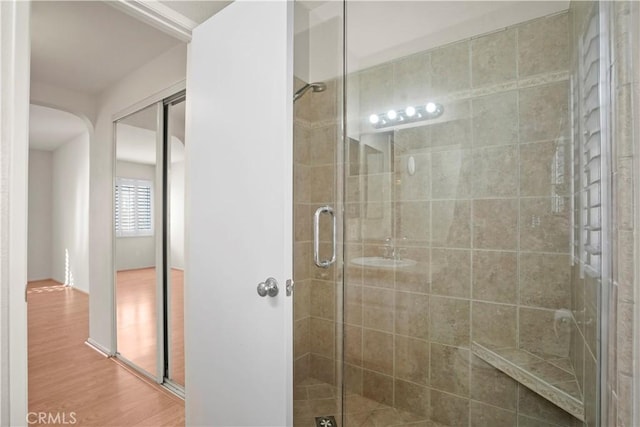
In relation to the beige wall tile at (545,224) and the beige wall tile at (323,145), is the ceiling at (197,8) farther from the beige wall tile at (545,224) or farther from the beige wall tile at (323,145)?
the beige wall tile at (545,224)

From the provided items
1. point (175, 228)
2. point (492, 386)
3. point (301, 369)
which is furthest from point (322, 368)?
point (175, 228)

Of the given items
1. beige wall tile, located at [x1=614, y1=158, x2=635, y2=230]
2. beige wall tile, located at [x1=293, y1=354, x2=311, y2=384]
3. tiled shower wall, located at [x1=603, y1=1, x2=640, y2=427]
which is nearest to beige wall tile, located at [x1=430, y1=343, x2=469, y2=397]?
beige wall tile, located at [x1=293, y1=354, x2=311, y2=384]

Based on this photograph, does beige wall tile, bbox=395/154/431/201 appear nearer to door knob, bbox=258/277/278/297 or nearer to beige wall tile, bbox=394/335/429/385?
beige wall tile, bbox=394/335/429/385

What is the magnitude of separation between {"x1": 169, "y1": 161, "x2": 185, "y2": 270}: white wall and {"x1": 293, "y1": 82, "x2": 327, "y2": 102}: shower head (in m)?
1.27

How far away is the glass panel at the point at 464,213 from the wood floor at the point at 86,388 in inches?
52.0

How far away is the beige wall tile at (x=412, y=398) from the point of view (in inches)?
67.7

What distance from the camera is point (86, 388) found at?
2223 mm

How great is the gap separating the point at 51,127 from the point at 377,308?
561cm

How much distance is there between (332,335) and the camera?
1487mm

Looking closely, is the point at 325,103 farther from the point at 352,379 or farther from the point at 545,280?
the point at 352,379

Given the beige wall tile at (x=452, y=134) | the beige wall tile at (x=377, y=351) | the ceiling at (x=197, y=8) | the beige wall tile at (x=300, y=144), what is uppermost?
the ceiling at (x=197, y=8)

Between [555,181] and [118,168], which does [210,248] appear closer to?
[555,181]

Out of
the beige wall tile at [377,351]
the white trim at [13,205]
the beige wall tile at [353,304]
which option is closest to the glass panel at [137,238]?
the white trim at [13,205]

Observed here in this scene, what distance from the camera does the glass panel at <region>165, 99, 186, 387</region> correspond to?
7.24 feet
